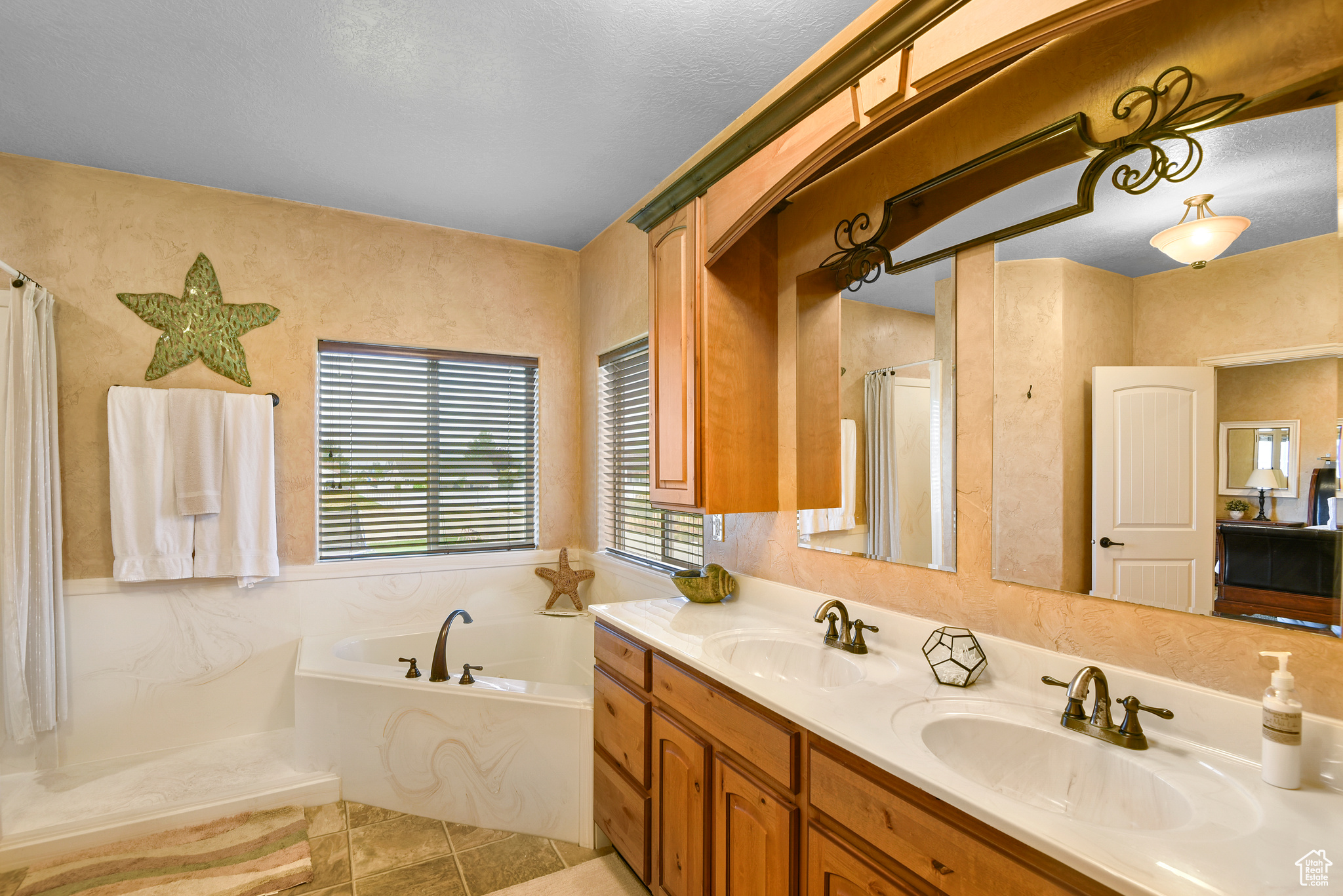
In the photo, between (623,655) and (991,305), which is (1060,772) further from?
(623,655)

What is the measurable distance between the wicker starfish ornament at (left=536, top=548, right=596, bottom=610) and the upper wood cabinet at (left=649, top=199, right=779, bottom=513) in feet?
4.73

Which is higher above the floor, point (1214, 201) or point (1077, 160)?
point (1077, 160)

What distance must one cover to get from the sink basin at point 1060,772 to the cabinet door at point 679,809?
652 mm

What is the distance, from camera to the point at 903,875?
107cm

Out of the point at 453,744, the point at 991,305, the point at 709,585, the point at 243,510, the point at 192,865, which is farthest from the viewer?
the point at 243,510

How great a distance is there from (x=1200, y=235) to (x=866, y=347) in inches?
32.8

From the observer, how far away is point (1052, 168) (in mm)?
1356

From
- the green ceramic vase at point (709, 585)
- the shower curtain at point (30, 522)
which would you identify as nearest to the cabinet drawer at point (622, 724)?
the green ceramic vase at point (709, 585)

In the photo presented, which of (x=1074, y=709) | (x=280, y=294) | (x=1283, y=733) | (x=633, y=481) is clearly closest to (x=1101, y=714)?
(x=1074, y=709)

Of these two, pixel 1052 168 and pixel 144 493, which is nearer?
pixel 1052 168

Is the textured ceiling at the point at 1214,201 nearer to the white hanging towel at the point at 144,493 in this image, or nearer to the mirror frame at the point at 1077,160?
the mirror frame at the point at 1077,160

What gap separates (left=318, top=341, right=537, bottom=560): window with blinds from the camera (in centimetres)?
322

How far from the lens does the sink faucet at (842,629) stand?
1689mm

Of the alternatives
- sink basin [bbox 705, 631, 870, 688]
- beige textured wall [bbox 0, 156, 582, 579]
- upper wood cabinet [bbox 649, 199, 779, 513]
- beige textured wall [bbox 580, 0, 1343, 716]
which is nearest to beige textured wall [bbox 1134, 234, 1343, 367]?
beige textured wall [bbox 580, 0, 1343, 716]
